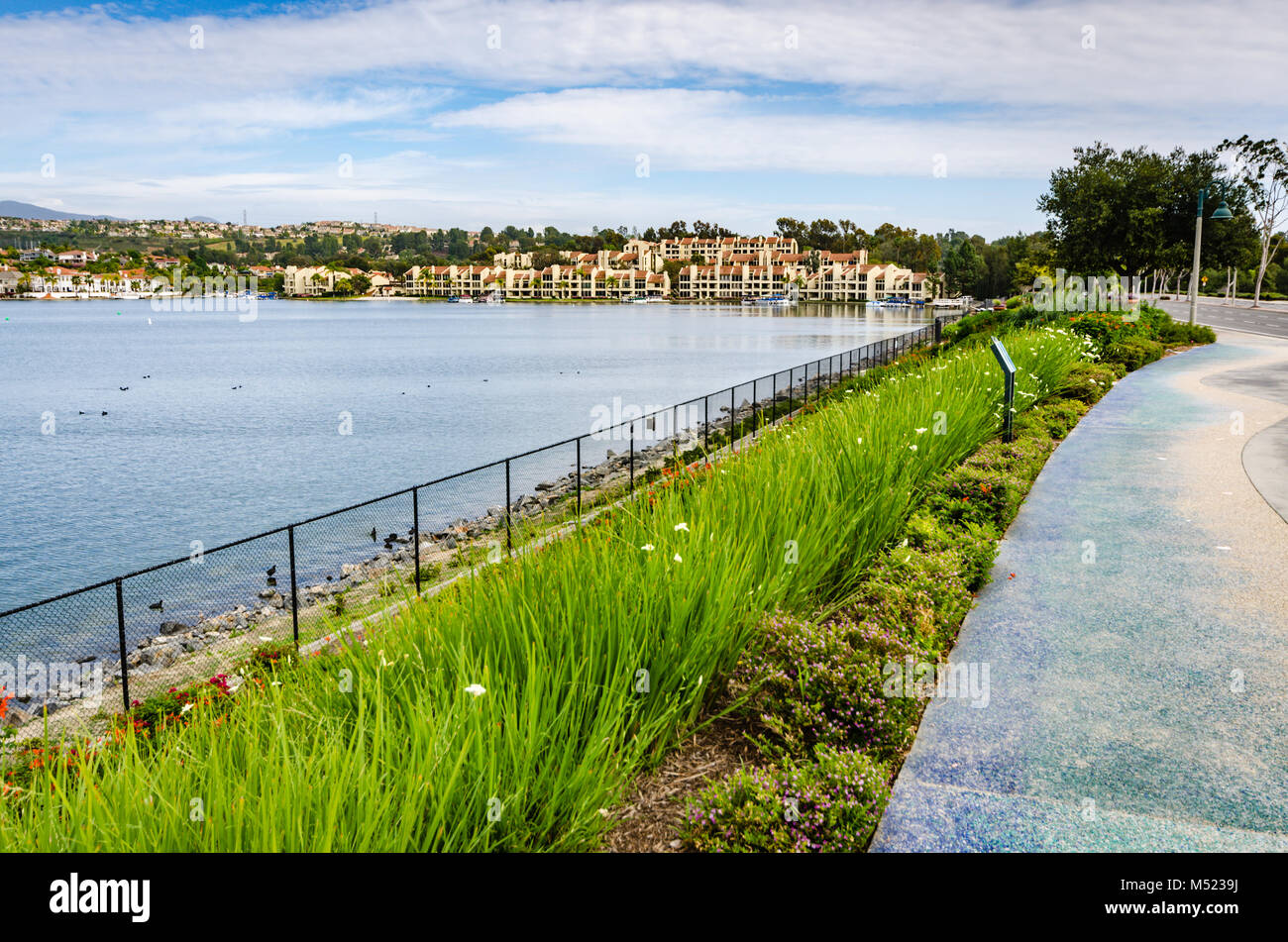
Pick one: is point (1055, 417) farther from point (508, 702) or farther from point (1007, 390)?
point (508, 702)

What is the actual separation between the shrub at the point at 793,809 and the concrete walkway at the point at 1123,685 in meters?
0.20

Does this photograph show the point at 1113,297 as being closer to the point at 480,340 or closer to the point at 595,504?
the point at 595,504

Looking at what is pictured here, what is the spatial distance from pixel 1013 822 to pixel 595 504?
13187 millimetres

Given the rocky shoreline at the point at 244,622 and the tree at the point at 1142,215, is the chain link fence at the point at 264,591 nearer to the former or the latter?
the rocky shoreline at the point at 244,622

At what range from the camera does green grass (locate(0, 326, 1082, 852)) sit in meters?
3.61

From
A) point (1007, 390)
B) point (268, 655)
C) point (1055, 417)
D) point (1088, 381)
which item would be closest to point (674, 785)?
point (268, 655)

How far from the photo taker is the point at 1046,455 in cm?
1403

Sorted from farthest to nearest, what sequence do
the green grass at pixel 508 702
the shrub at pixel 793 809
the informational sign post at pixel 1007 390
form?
the informational sign post at pixel 1007 390
the shrub at pixel 793 809
the green grass at pixel 508 702

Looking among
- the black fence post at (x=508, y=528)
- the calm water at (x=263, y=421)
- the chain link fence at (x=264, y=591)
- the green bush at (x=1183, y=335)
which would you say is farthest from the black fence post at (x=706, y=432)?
the green bush at (x=1183, y=335)

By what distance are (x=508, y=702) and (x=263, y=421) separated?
40.7 metres

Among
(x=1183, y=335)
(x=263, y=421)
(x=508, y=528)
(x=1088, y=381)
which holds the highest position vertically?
(x=1183, y=335)

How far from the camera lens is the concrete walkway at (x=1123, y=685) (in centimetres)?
482

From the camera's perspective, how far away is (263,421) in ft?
137
